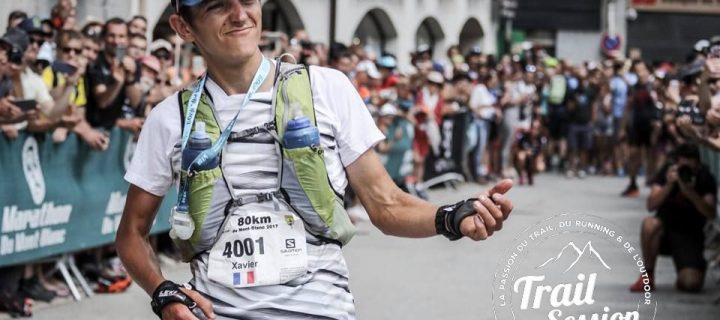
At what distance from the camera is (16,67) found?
978 centimetres

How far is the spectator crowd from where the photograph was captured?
10516 mm

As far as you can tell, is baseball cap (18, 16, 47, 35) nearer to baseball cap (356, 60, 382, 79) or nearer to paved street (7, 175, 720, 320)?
paved street (7, 175, 720, 320)

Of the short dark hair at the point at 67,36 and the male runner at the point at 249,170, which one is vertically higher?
the male runner at the point at 249,170

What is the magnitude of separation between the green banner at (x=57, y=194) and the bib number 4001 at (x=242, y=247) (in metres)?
5.72

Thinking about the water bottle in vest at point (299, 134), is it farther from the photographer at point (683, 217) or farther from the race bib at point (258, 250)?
the photographer at point (683, 217)

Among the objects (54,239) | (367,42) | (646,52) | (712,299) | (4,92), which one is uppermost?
(4,92)

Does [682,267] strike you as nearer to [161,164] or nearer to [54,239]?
[54,239]

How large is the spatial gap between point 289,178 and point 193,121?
29 cm

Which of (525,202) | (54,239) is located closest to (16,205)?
(54,239)

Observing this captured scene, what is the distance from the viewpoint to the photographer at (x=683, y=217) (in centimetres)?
1167

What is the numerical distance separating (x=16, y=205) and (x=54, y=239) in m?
0.70

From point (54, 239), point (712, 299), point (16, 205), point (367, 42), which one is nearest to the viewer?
point (16, 205)

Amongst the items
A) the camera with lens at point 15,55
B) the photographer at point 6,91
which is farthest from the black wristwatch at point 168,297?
the camera with lens at point 15,55

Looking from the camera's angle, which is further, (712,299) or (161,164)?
(712,299)
